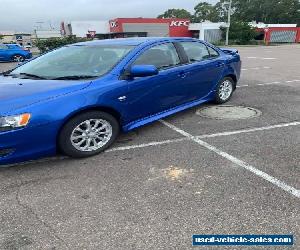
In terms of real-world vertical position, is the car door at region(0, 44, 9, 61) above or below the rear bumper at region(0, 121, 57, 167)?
below

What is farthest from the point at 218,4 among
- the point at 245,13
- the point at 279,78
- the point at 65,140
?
the point at 65,140

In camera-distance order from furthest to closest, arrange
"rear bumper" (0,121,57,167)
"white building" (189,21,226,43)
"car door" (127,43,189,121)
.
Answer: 1. "white building" (189,21,226,43)
2. "car door" (127,43,189,121)
3. "rear bumper" (0,121,57,167)

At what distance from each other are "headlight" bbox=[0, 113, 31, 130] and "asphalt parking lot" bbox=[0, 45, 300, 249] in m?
0.64

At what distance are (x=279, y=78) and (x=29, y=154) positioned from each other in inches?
333

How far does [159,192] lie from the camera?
3311 millimetres

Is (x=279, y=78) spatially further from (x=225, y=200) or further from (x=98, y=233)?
(x=98, y=233)

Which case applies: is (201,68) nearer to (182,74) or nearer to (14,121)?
(182,74)

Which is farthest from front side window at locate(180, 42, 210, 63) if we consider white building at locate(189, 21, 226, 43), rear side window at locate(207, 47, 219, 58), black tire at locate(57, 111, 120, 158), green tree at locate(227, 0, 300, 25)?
green tree at locate(227, 0, 300, 25)

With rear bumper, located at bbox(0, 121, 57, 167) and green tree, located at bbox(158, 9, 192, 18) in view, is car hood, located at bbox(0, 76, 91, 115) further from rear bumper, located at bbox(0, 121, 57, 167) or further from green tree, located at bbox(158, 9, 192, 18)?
green tree, located at bbox(158, 9, 192, 18)

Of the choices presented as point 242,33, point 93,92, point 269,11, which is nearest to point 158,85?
point 93,92

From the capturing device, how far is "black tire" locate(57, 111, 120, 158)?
12.6 ft

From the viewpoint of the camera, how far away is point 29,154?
364 cm

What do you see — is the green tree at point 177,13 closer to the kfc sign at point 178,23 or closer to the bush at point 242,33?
the kfc sign at point 178,23

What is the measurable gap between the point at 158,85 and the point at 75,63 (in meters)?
1.22
